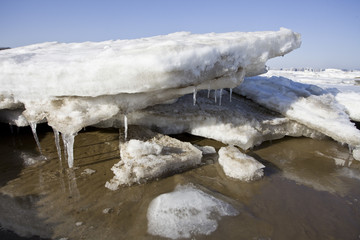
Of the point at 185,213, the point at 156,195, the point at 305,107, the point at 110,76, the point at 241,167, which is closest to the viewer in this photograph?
the point at 185,213

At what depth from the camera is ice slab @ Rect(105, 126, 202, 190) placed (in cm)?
279

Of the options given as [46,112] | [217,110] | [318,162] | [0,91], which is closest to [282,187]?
[318,162]

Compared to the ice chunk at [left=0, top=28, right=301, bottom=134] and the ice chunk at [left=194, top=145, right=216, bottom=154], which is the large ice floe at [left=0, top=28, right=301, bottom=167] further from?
the ice chunk at [left=194, top=145, right=216, bottom=154]

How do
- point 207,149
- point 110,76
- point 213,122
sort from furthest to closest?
point 213,122, point 207,149, point 110,76

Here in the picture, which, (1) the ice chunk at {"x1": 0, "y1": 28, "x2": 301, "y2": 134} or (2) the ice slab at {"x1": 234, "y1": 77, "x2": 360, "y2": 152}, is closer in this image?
(1) the ice chunk at {"x1": 0, "y1": 28, "x2": 301, "y2": 134}

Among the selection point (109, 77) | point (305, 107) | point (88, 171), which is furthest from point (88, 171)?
point (305, 107)

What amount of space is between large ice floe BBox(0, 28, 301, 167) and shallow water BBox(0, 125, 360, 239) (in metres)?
0.58

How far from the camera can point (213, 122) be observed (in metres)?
4.15

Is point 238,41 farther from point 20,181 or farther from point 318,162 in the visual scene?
point 20,181

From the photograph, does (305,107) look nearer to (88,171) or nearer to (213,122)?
(213,122)

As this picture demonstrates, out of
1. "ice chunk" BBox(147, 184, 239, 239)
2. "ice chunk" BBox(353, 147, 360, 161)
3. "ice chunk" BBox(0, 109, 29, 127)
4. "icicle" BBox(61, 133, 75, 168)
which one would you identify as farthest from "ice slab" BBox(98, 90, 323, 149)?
"ice chunk" BBox(147, 184, 239, 239)

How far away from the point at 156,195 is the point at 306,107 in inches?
145

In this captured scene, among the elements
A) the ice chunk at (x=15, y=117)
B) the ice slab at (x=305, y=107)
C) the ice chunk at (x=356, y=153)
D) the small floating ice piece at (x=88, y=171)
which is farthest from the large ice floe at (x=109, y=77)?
the ice chunk at (x=356, y=153)

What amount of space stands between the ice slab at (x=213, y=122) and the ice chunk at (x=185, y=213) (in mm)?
1633
